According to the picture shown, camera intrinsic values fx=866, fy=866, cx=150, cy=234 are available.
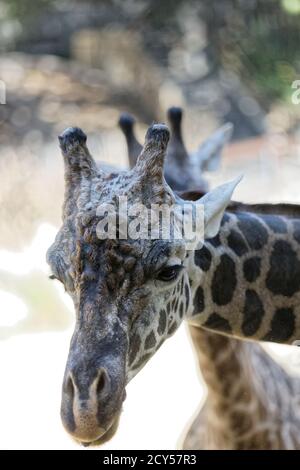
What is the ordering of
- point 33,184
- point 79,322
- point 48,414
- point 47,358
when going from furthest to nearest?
point 33,184
point 47,358
point 48,414
point 79,322

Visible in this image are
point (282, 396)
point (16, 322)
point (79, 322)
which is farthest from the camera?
point (16, 322)

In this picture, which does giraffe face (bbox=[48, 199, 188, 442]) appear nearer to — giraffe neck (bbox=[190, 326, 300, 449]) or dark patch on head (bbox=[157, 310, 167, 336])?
dark patch on head (bbox=[157, 310, 167, 336])

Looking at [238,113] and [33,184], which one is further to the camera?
[238,113]

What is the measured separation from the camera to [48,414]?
7.18m

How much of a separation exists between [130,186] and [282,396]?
210 centimetres

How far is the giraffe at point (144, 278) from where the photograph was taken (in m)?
2.73

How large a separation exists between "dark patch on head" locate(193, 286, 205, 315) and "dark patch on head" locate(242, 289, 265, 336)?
0.63 feet

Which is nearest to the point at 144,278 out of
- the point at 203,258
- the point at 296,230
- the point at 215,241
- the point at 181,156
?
the point at 203,258

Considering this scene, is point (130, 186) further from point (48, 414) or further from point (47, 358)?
point (47, 358)

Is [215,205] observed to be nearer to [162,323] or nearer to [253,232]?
[253,232]

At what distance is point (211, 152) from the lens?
524 centimetres

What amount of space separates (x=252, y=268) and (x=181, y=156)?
1558 millimetres
